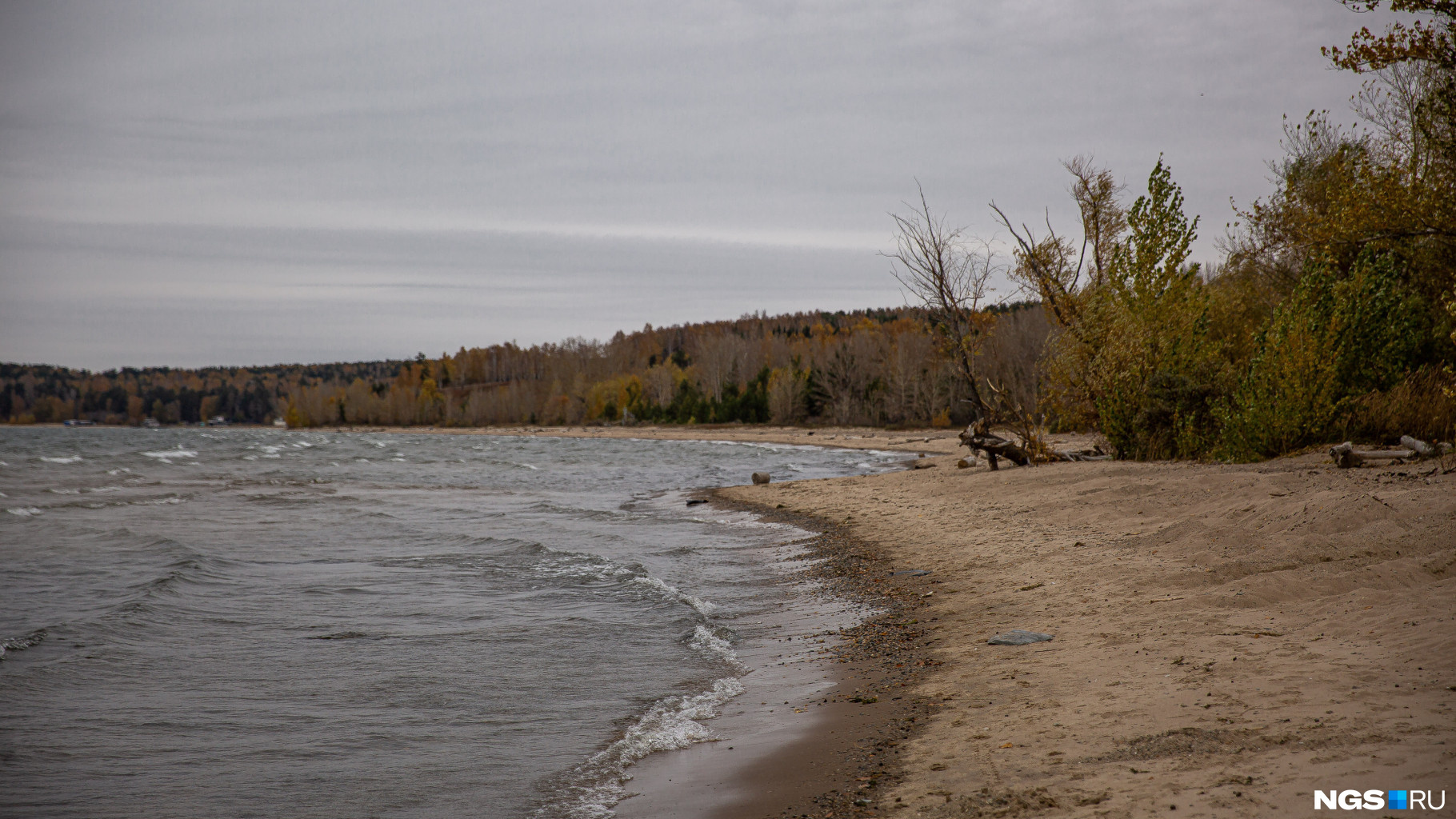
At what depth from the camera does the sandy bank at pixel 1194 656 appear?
4551 mm

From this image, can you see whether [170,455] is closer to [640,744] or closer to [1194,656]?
[640,744]

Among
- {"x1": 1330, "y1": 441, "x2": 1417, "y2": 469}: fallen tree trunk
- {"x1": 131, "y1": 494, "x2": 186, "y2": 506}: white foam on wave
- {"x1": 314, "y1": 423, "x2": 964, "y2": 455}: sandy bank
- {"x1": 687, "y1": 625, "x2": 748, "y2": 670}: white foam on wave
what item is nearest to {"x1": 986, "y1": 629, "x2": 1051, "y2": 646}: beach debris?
{"x1": 687, "y1": 625, "x2": 748, "y2": 670}: white foam on wave

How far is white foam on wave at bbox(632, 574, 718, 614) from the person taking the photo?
11406 mm

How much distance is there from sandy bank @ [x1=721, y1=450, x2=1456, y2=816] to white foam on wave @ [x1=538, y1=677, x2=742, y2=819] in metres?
1.50

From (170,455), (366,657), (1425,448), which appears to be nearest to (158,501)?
(366,657)

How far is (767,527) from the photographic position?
19391 mm

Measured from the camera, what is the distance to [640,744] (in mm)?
6586

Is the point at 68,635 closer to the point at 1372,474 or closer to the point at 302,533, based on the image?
the point at 302,533

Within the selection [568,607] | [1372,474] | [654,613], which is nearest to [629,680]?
[654,613]

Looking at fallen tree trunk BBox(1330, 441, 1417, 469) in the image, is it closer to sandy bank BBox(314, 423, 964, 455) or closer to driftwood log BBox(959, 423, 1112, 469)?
driftwood log BBox(959, 423, 1112, 469)

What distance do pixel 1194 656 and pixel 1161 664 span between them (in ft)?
0.96

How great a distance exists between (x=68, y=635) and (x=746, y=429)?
86910mm

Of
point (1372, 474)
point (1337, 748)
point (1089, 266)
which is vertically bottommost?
point (1337, 748)

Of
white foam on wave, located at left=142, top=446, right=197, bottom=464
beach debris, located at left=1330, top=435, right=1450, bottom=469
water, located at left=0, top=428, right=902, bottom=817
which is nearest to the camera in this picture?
water, located at left=0, top=428, right=902, bottom=817
